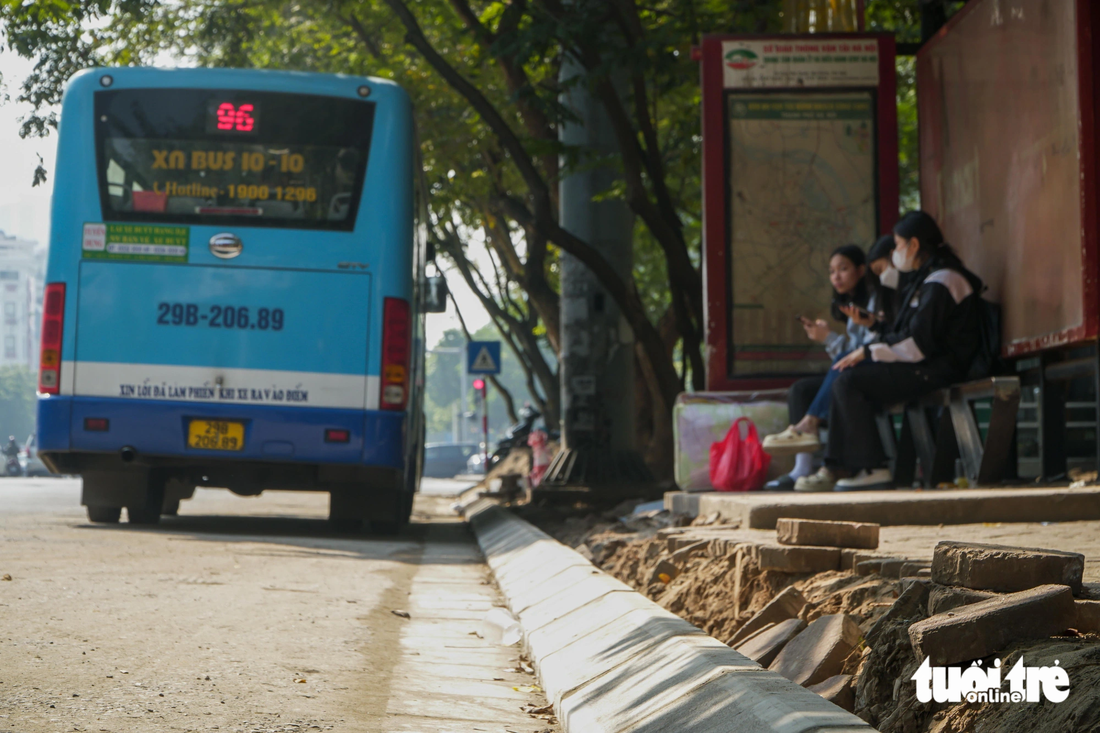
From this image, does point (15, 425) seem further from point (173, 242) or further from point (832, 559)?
point (832, 559)

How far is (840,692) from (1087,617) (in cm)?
58

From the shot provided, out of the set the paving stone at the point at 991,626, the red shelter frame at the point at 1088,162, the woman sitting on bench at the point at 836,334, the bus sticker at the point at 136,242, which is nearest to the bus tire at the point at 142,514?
the bus sticker at the point at 136,242

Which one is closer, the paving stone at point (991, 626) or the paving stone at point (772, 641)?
the paving stone at point (991, 626)

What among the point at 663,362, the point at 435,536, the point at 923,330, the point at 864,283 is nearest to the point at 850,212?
the point at 864,283

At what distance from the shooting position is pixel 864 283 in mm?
8617

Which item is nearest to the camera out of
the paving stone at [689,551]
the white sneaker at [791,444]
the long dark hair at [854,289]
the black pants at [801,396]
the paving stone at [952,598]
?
the paving stone at [952,598]

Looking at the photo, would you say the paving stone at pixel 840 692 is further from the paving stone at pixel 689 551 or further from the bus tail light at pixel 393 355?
the bus tail light at pixel 393 355

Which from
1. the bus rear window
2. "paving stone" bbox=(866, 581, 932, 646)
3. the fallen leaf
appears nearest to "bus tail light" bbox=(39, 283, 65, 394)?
the bus rear window

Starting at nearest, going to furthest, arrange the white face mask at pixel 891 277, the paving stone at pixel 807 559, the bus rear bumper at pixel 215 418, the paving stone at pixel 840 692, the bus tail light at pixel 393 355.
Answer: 1. the paving stone at pixel 840 692
2. the paving stone at pixel 807 559
3. the white face mask at pixel 891 277
4. the bus rear bumper at pixel 215 418
5. the bus tail light at pixel 393 355

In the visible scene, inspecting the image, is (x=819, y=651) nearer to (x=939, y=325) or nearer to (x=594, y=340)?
(x=939, y=325)

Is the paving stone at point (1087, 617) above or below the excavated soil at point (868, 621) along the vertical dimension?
above

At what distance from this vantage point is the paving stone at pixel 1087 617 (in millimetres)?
2736

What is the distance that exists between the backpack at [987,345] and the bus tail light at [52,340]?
610cm

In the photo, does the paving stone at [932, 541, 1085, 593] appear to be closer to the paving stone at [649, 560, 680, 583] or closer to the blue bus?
the paving stone at [649, 560, 680, 583]
